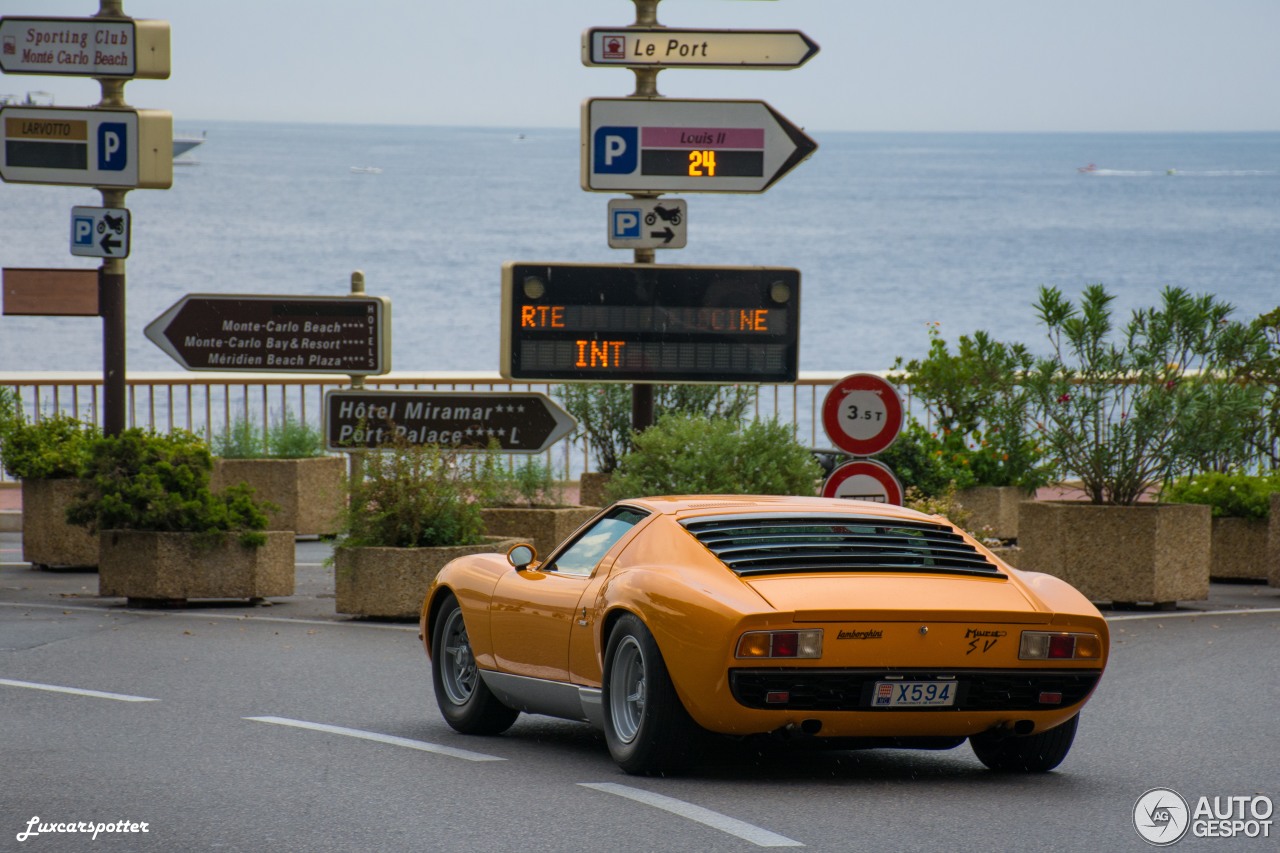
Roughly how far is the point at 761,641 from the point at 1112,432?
8745 mm

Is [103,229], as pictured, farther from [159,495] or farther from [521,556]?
[521,556]

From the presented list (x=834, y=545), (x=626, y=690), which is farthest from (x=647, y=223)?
(x=626, y=690)

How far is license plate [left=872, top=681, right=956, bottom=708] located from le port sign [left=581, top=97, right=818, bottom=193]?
839 cm

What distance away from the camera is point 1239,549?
17.4m

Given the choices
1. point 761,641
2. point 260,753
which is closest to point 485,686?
point 260,753

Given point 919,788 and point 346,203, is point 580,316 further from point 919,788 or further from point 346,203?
point 346,203

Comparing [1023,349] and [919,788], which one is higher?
[1023,349]

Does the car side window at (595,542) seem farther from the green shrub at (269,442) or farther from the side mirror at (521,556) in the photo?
the green shrub at (269,442)

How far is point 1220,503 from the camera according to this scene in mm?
17219

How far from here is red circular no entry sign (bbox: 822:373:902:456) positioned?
45.1 feet

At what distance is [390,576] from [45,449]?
186 inches

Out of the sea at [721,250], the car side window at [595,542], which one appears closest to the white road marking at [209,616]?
the car side window at [595,542]

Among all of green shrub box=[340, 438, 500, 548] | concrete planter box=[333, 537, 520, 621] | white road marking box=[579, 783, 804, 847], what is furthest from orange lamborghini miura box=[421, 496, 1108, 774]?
green shrub box=[340, 438, 500, 548]

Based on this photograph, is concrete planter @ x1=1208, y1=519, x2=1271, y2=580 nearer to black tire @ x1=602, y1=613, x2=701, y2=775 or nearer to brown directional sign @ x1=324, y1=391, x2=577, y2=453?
brown directional sign @ x1=324, y1=391, x2=577, y2=453
